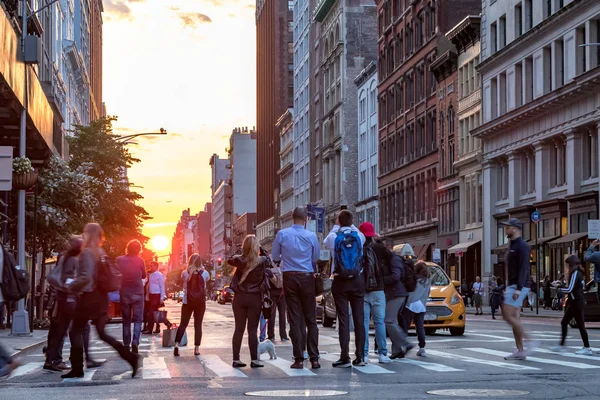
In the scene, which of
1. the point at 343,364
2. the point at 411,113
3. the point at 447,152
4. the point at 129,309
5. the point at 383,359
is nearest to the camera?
the point at 343,364

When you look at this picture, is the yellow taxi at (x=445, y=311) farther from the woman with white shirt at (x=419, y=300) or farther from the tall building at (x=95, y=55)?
the tall building at (x=95, y=55)

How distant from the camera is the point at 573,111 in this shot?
171 ft

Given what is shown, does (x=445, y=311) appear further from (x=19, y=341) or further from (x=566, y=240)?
(x=566, y=240)

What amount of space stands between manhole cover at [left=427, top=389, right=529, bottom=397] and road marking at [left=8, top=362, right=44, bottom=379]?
6.27 metres

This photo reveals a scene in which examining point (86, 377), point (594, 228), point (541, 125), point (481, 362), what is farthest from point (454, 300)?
point (541, 125)

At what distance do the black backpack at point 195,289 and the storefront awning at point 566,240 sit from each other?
3286 centimetres

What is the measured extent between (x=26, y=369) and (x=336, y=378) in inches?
216

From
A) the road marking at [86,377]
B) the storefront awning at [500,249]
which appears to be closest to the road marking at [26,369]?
the road marking at [86,377]

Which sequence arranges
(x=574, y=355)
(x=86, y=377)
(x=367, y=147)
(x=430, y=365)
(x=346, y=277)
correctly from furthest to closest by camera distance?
(x=367, y=147) → (x=574, y=355) → (x=430, y=365) → (x=346, y=277) → (x=86, y=377)

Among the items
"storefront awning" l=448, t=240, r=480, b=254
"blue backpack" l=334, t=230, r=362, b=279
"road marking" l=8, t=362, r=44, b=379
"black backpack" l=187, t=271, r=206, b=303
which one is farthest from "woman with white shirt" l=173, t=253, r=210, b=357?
"storefront awning" l=448, t=240, r=480, b=254

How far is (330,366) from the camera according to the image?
16.1 m

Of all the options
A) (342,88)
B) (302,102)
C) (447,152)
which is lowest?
(447,152)

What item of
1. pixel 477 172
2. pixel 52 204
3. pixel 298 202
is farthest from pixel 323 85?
pixel 52 204

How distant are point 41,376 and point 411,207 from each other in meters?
65.8
